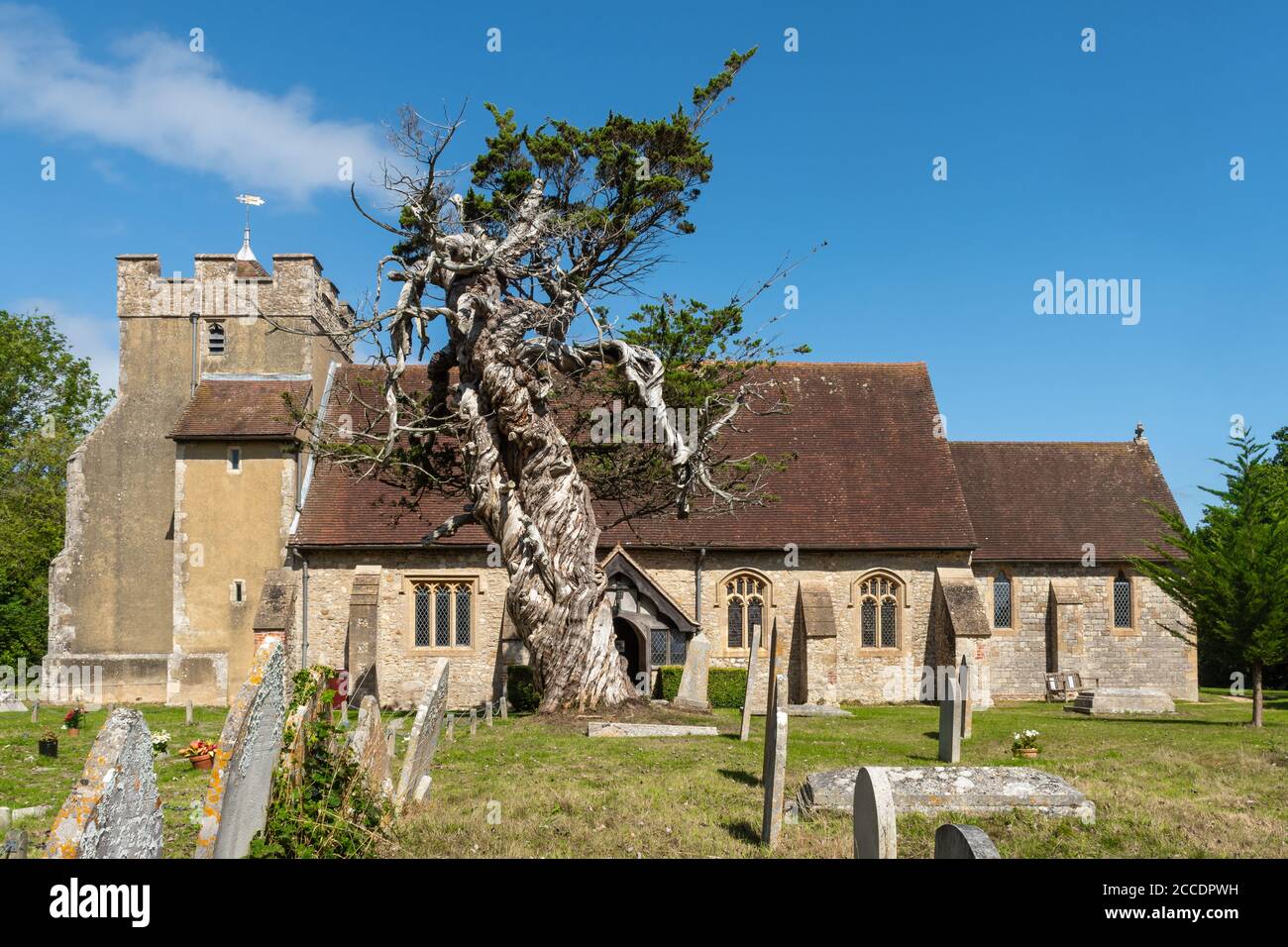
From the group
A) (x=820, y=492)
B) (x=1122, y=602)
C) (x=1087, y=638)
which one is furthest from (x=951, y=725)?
(x=1122, y=602)

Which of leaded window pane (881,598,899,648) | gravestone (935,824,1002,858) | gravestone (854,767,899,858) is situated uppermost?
gravestone (935,824,1002,858)

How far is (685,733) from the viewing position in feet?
50.3

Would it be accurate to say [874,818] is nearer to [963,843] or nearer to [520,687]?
[963,843]

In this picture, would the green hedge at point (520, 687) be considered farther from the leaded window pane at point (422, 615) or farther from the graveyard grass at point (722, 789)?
the graveyard grass at point (722, 789)

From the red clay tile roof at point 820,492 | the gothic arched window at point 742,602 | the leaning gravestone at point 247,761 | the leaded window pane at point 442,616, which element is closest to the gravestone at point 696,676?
the red clay tile roof at point 820,492

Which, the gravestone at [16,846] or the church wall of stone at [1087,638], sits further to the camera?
the church wall of stone at [1087,638]

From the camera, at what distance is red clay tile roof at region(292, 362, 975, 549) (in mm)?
25406

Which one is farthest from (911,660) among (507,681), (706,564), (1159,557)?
(507,681)

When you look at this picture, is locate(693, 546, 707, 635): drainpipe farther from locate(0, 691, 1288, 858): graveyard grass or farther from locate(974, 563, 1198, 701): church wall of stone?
locate(974, 563, 1198, 701): church wall of stone

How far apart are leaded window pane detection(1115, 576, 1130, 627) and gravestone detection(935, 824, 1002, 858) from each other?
991 inches

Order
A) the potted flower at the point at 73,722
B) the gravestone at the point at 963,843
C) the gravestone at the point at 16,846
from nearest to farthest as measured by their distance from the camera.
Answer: the gravestone at the point at 963,843
the gravestone at the point at 16,846
the potted flower at the point at 73,722

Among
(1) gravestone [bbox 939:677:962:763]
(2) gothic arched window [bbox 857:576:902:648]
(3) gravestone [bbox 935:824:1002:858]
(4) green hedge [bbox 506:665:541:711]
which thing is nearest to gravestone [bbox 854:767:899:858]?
(3) gravestone [bbox 935:824:1002:858]

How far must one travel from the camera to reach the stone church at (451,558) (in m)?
24.8

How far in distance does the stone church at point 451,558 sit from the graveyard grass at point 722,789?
6.51m
